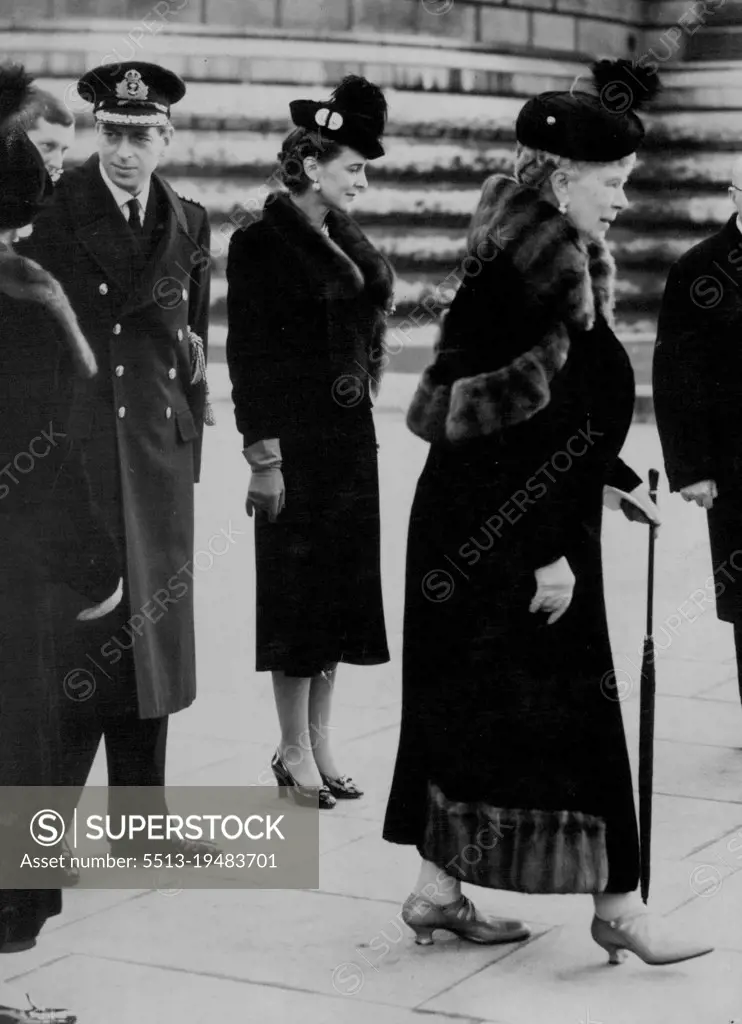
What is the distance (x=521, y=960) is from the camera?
4.09m

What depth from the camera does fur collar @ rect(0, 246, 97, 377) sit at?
3900 mm

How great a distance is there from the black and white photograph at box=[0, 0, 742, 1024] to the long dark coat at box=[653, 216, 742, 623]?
0.5 inches

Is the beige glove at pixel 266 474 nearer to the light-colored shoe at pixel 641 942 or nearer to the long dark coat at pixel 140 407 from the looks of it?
the long dark coat at pixel 140 407

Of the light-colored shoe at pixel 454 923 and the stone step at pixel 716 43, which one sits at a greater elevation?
the stone step at pixel 716 43

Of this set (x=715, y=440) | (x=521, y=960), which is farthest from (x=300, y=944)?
(x=715, y=440)

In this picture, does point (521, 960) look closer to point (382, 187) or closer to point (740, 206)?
point (740, 206)

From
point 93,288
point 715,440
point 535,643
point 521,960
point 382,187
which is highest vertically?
point 382,187

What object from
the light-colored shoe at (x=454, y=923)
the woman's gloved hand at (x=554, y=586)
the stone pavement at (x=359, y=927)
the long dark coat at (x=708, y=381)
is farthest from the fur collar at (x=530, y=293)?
the long dark coat at (x=708, y=381)

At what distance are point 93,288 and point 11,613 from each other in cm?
102

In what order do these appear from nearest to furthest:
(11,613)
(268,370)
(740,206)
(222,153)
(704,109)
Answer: (11,613) → (268,370) → (740,206) → (222,153) → (704,109)

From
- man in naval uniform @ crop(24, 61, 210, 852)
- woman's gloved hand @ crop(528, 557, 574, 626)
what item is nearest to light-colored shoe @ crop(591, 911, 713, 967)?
woman's gloved hand @ crop(528, 557, 574, 626)

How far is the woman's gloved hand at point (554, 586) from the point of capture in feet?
13.2

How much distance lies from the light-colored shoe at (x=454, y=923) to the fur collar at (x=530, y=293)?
993 millimetres

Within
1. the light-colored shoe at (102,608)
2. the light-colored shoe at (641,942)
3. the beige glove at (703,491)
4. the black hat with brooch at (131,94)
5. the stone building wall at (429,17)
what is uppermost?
the stone building wall at (429,17)
